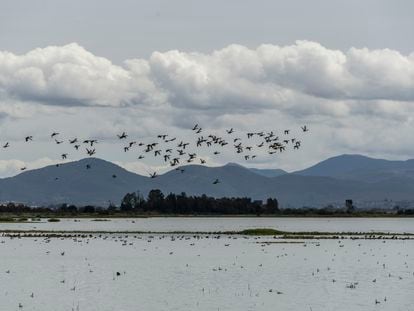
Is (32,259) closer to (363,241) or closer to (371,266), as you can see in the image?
(371,266)

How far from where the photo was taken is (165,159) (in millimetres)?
85438

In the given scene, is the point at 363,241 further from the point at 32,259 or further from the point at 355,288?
the point at 355,288

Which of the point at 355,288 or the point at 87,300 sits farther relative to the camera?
the point at 355,288

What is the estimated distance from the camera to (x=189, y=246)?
3725 inches

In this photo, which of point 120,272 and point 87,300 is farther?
point 120,272

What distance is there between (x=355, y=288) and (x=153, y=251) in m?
36.4

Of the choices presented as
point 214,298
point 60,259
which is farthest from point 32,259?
point 214,298

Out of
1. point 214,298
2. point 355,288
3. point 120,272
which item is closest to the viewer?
point 214,298

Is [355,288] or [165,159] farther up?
[165,159]

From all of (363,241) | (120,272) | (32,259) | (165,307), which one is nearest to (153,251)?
(32,259)

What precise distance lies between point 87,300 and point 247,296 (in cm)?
937

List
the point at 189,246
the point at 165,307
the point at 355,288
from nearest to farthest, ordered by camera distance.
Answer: the point at 165,307, the point at 355,288, the point at 189,246

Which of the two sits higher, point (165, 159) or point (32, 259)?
point (165, 159)

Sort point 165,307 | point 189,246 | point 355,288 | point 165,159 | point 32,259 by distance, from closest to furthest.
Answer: point 165,307 → point 355,288 → point 32,259 → point 165,159 → point 189,246
